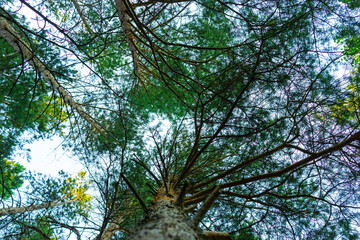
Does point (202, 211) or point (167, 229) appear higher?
point (202, 211)

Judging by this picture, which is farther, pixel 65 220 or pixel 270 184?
pixel 65 220

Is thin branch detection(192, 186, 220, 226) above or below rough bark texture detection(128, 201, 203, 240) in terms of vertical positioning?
above

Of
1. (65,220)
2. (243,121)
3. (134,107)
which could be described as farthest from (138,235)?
(65,220)

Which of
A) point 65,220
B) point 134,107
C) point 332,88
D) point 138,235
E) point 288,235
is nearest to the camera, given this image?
point 138,235

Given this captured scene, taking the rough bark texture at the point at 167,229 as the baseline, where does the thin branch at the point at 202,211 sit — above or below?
above

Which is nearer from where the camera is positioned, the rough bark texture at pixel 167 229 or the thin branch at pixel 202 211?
the rough bark texture at pixel 167 229

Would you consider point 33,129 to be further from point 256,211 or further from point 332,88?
point 332,88

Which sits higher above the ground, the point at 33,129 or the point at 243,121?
the point at 33,129

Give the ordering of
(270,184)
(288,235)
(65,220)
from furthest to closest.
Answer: (65,220) < (270,184) < (288,235)

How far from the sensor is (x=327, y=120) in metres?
3.27

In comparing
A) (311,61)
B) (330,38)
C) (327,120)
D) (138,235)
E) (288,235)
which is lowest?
(138,235)

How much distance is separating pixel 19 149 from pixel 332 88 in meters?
8.70

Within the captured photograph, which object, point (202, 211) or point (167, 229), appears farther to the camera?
point (202, 211)

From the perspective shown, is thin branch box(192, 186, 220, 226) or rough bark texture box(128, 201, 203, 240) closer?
rough bark texture box(128, 201, 203, 240)
